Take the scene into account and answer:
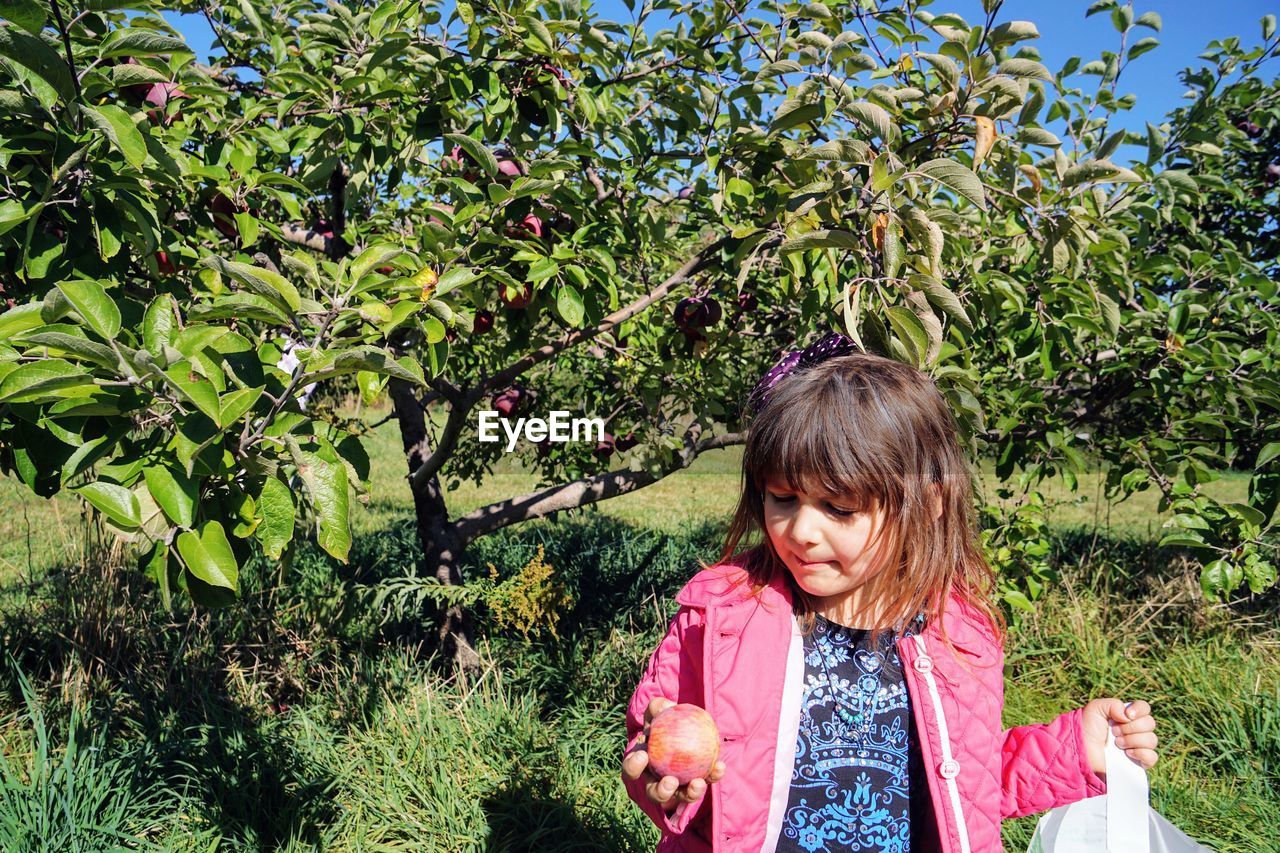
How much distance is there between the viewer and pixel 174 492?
1.00 metres

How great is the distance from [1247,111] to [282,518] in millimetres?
3199

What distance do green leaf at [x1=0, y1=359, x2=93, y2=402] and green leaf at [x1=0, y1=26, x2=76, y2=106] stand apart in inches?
15.1

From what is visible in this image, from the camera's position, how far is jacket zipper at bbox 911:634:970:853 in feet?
3.60

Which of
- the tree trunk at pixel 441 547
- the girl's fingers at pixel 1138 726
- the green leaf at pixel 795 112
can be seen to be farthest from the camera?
the tree trunk at pixel 441 547

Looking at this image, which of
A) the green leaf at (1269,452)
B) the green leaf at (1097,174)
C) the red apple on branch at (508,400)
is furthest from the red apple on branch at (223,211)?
the green leaf at (1269,452)

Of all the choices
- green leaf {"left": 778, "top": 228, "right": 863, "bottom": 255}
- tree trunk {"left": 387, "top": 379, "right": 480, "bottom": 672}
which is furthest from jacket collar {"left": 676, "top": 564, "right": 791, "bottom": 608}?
tree trunk {"left": 387, "top": 379, "right": 480, "bottom": 672}

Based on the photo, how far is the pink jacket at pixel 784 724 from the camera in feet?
3.58

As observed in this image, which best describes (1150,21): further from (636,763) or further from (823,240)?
(636,763)

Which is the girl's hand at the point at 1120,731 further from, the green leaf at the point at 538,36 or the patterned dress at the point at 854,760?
the green leaf at the point at 538,36

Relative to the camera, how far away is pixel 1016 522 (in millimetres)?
2422

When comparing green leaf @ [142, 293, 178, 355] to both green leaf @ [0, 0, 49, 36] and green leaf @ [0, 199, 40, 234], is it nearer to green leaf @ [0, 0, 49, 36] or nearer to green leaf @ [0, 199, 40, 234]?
green leaf @ [0, 199, 40, 234]

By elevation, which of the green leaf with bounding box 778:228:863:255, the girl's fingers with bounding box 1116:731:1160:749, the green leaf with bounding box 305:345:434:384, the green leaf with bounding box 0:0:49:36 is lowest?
the girl's fingers with bounding box 1116:731:1160:749

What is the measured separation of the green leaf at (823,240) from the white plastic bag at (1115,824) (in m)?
0.75

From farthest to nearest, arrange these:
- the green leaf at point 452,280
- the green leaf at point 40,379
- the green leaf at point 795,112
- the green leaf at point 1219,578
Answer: the green leaf at point 1219,578, the green leaf at point 795,112, the green leaf at point 452,280, the green leaf at point 40,379
